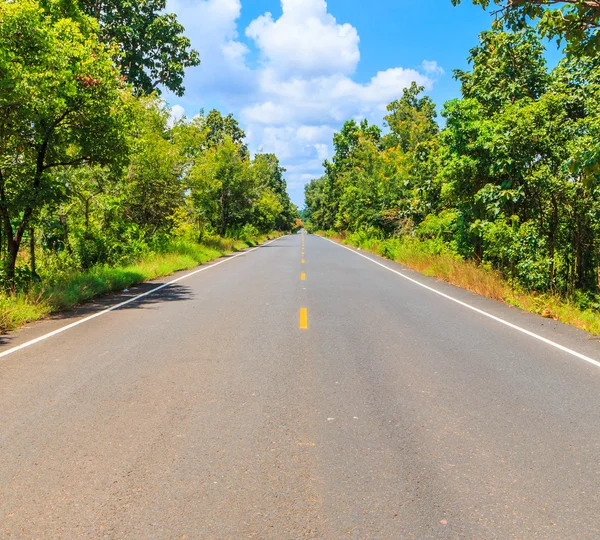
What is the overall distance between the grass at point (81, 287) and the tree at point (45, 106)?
1.41 meters

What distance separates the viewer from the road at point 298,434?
292 cm

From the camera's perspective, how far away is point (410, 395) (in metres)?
5.05

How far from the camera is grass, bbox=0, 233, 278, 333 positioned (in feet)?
29.4

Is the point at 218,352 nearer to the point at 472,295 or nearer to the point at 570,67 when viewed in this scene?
the point at 472,295

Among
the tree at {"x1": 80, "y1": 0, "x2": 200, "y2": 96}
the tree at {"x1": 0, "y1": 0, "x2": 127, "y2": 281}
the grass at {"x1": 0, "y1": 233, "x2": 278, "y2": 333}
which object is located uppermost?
the tree at {"x1": 80, "y1": 0, "x2": 200, "y2": 96}

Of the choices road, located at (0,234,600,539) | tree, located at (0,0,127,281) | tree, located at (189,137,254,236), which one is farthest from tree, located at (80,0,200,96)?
road, located at (0,234,600,539)

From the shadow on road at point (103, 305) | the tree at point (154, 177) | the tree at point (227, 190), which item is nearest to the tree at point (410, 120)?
the tree at point (227, 190)

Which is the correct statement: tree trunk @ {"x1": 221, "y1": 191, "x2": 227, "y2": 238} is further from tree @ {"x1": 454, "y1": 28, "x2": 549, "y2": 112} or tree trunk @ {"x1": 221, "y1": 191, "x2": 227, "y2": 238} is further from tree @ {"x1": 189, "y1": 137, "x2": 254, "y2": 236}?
tree @ {"x1": 454, "y1": 28, "x2": 549, "y2": 112}

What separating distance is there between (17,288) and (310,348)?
7209 millimetres

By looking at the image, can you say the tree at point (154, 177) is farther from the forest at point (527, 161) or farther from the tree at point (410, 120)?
the tree at point (410, 120)

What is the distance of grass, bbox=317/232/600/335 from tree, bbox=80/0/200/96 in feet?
53.8

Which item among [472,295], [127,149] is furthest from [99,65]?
[472,295]

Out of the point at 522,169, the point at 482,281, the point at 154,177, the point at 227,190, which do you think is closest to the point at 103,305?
the point at 482,281

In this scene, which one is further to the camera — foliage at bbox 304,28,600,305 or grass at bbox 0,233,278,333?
foliage at bbox 304,28,600,305
